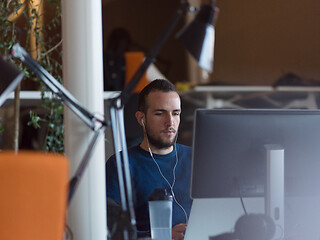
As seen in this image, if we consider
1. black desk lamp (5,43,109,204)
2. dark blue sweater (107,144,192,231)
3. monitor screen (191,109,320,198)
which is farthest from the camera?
dark blue sweater (107,144,192,231)

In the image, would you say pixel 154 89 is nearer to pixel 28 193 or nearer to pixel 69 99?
pixel 69 99

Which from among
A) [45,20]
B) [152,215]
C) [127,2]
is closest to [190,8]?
[152,215]

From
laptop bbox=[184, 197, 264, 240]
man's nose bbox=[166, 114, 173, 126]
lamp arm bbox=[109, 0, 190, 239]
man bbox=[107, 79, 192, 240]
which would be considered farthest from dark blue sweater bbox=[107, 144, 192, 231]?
lamp arm bbox=[109, 0, 190, 239]

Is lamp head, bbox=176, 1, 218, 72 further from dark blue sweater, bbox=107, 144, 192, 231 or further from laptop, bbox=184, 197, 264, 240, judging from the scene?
dark blue sweater, bbox=107, 144, 192, 231

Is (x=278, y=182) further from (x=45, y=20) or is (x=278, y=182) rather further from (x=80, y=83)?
(x=45, y=20)

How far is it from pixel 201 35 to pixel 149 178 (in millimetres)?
944

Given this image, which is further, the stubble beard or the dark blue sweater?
the stubble beard

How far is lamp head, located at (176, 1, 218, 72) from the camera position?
4.66ft

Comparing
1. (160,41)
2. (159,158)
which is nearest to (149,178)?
(159,158)

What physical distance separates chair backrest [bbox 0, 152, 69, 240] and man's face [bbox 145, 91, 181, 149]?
Result: 1.14 m

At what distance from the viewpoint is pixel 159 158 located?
230 cm

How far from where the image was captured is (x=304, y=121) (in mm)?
1824

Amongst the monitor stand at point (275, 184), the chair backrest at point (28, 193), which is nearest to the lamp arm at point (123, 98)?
the chair backrest at point (28, 193)

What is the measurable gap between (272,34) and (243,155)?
182 inches
